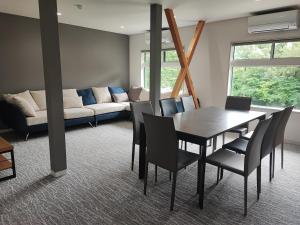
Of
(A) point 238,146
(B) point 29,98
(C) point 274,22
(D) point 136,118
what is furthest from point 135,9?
(A) point 238,146

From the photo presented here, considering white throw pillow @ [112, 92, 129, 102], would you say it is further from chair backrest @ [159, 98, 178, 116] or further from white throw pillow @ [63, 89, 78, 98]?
chair backrest @ [159, 98, 178, 116]

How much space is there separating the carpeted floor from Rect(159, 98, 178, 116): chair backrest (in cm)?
83

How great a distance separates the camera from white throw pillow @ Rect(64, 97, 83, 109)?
4969mm

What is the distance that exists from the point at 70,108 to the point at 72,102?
0.56 feet

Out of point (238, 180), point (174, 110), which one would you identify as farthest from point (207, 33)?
point (238, 180)

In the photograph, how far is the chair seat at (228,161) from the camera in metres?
2.05

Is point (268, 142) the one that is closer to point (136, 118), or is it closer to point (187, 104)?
point (187, 104)

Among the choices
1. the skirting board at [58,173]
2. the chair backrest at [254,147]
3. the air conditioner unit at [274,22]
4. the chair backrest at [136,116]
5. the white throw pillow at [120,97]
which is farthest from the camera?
the white throw pillow at [120,97]

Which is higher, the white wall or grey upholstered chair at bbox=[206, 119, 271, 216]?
the white wall

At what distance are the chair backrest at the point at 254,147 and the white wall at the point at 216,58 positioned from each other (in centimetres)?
256

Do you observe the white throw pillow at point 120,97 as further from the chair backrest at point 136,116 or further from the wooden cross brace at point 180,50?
the chair backrest at point 136,116

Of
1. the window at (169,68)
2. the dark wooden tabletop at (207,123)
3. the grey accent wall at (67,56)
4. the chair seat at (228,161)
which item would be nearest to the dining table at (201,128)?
the dark wooden tabletop at (207,123)

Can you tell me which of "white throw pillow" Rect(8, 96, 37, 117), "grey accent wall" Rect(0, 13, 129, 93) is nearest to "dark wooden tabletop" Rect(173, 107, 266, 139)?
"white throw pillow" Rect(8, 96, 37, 117)

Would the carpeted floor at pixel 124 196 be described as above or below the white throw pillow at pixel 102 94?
below
